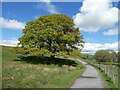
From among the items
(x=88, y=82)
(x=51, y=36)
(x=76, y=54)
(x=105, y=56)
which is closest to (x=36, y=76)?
(x=88, y=82)

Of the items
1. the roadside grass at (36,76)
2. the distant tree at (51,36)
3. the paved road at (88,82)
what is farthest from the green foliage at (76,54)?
the paved road at (88,82)

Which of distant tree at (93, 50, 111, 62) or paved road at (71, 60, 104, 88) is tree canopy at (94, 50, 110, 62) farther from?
paved road at (71, 60, 104, 88)

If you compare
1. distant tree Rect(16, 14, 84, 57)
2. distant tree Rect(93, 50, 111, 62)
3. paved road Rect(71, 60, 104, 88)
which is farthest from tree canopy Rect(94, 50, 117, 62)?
paved road Rect(71, 60, 104, 88)

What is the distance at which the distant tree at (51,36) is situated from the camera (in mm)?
45500

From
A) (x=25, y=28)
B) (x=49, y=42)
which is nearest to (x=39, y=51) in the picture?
(x=49, y=42)

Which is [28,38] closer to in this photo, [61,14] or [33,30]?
[33,30]

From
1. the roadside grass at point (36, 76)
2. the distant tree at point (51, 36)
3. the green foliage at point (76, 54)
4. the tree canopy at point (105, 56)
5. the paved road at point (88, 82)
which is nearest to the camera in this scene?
the roadside grass at point (36, 76)

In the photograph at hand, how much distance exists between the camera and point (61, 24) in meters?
46.9

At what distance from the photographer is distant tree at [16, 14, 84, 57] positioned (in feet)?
149

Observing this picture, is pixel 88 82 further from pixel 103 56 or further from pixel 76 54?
pixel 103 56

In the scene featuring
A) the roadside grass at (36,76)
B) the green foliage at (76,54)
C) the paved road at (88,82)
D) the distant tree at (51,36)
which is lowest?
the paved road at (88,82)

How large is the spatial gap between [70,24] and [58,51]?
5.15 metres

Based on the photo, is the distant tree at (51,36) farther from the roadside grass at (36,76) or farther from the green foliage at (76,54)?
the roadside grass at (36,76)

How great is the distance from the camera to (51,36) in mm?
45375
